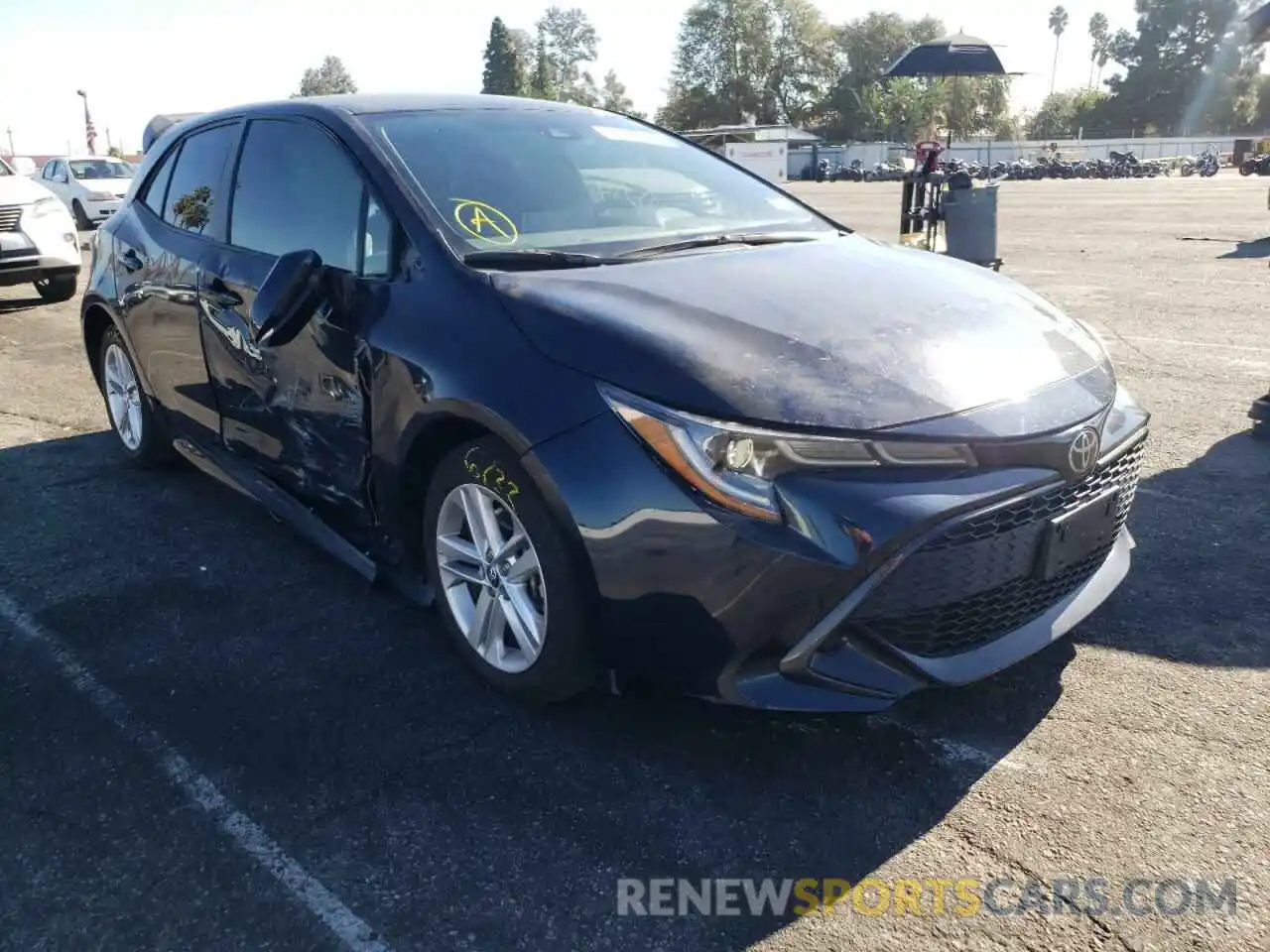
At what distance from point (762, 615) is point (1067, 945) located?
853 mm

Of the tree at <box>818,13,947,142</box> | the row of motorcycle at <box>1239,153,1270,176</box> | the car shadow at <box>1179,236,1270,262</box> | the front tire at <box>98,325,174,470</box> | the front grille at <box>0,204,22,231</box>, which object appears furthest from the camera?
the tree at <box>818,13,947,142</box>

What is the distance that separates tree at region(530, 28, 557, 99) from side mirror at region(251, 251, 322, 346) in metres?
98.3

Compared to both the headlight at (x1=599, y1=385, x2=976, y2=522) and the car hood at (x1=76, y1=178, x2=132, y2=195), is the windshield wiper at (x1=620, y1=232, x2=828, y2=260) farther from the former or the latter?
the car hood at (x1=76, y1=178, x2=132, y2=195)

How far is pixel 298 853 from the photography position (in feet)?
7.45

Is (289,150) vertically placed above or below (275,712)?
above

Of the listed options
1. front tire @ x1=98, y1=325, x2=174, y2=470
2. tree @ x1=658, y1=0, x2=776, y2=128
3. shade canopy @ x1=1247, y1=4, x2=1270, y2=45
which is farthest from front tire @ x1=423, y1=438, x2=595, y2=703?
tree @ x1=658, y1=0, x2=776, y2=128

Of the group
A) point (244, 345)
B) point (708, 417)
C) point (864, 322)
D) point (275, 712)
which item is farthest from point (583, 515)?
point (244, 345)

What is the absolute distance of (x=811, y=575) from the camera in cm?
216

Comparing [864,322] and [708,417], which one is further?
[864,322]

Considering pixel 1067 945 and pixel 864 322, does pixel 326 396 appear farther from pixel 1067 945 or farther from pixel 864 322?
pixel 1067 945

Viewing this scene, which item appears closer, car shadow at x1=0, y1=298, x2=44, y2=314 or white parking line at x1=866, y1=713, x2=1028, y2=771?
white parking line at x1=866, y1=713, x2=1028, y2=771

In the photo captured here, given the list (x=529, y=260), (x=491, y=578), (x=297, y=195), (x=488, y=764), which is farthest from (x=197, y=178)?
(x=488, y=764)

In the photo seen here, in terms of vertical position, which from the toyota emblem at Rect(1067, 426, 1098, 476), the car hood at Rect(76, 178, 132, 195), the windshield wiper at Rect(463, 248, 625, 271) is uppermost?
the car hood at Rect(76, 178, 132, 195)

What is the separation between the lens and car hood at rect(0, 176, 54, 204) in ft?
31.9
